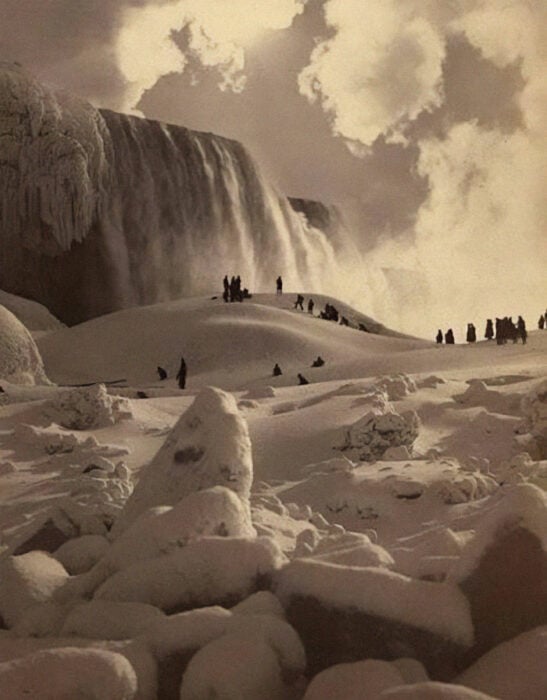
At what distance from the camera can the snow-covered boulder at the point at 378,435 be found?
7754 millimetres

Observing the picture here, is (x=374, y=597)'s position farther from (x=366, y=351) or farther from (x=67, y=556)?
(x=366, y=351)

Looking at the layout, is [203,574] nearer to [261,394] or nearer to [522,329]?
[261,394]

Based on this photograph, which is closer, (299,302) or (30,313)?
(299,302)

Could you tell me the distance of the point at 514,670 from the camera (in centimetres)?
246

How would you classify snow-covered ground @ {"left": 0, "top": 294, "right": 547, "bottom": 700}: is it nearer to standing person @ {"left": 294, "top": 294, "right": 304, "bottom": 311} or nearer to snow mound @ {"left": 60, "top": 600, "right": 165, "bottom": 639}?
snow mound @ {"left": 60, "top": 600, "right": 165, "bottom": 639}

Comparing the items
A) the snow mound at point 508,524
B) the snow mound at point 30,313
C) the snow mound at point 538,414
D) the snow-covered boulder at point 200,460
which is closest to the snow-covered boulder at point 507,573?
the snow mound at point 508,524

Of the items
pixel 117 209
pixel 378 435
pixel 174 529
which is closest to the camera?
pixel 174 529

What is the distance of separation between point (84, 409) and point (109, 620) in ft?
23.7

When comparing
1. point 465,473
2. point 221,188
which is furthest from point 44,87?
point 465,473

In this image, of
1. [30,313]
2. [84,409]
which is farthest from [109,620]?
[30,313]

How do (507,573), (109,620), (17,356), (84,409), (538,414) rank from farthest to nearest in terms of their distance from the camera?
(17,356), (84,409), (538,414), (109,620), (507,573)

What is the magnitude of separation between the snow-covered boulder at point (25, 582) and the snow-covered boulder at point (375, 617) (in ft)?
4.03

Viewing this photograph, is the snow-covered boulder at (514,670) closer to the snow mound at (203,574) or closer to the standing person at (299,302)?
the snow mound at (203,574)

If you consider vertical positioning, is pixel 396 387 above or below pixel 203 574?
above
